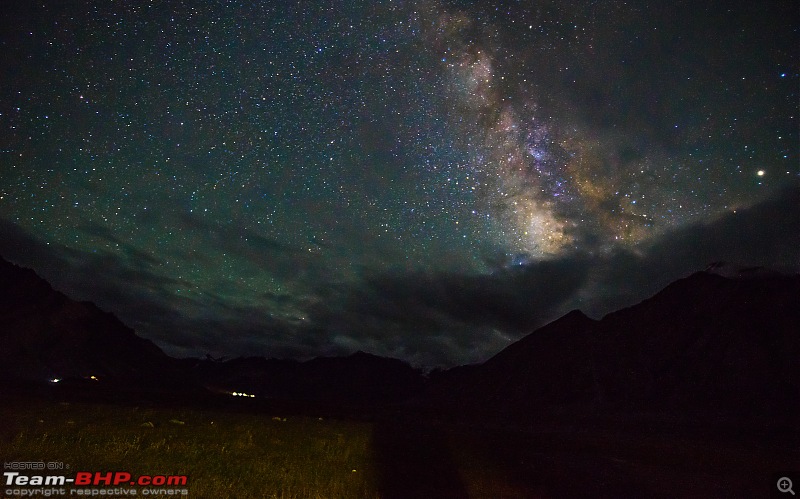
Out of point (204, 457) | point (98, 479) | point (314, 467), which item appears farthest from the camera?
point (314, 467)

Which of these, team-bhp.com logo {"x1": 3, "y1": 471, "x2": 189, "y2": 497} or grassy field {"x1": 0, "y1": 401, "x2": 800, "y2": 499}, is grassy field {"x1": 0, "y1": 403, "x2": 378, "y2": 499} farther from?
team-bhp.com logo {"x1": 3, "y1": 471, "x2": 189, "y2": 497}

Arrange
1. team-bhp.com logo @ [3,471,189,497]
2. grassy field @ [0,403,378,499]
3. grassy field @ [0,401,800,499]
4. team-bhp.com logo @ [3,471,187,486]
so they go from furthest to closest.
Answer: grassy field @ [0,401,800,499] → grassy field @ [0,403,378,499] → team-bhp.com logo @ [3,471,187,486] → team-bhp.com logo @ [3,471,189,497]

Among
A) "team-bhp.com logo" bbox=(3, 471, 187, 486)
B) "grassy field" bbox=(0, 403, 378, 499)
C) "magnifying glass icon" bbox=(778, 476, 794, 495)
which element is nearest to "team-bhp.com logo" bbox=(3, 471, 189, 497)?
"team-bhp.com logo" bbox=(3, 471, 187, 486)

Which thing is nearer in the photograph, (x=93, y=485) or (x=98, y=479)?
(x=93, y=485)

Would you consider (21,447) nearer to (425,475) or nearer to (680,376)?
(425,475)

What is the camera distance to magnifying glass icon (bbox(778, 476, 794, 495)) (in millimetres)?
11117

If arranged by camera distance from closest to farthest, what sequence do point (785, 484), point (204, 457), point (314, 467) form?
1. point (785, 484)
2. point (204, 457)
3. point (314, 467)

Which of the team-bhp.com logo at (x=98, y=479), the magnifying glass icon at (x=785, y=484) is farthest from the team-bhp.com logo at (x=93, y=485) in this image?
the magnifying glass icon at (x=785, y=484)

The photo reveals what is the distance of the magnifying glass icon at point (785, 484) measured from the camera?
1112cm

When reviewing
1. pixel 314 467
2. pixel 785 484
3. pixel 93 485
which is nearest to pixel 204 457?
pixel 314 467

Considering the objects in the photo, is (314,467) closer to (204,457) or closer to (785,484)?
(204,457)

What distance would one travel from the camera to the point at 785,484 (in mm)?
11164

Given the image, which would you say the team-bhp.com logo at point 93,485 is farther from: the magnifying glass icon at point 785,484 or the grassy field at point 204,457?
the magnifying glass icon at point 785,484

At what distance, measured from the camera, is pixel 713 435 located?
9119cm
